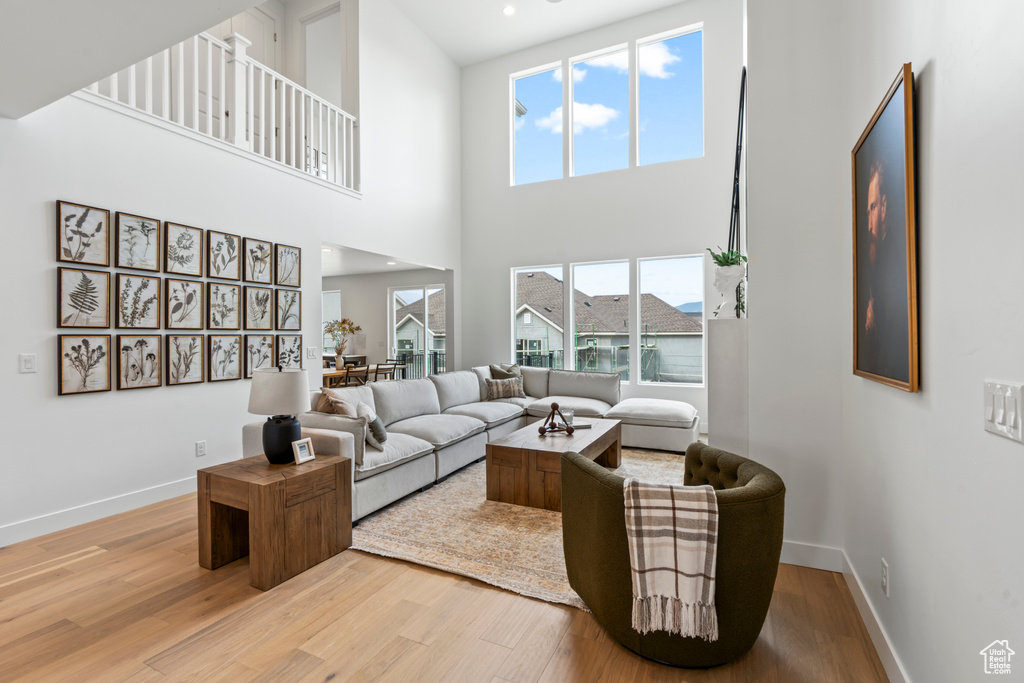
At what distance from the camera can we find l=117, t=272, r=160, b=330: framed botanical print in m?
3.33

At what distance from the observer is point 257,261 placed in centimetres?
430

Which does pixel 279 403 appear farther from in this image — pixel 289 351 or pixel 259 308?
pixel 289 351

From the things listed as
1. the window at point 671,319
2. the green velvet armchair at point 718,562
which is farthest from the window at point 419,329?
the green velvet armchair at point 718,562

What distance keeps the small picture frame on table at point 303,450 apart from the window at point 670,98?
559cm

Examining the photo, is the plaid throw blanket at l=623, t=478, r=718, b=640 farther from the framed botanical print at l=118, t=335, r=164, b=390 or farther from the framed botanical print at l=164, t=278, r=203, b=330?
the framed botanical print at l=164, t=278, r=203, b=330

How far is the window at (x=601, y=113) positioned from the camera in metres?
6.61

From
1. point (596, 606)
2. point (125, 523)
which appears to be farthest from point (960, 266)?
point (125, 523)

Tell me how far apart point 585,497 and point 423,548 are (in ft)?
4.17

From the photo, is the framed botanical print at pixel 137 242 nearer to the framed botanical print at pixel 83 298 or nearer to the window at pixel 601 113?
the framed botanical print at pixel 83 298

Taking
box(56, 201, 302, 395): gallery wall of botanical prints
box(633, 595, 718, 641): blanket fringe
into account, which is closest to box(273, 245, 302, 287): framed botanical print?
box(56, 201, 302, 395): gallery wall of botanical prints

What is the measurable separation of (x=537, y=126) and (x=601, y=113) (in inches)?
39.3

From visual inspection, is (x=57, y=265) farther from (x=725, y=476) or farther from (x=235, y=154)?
(x=725, y=476)

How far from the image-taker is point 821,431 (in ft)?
→ 7.89

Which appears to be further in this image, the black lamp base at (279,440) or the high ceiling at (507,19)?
the high ceiling at (507,19)
